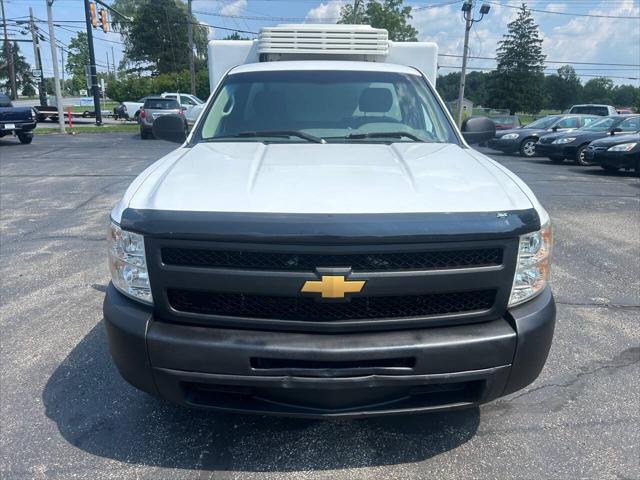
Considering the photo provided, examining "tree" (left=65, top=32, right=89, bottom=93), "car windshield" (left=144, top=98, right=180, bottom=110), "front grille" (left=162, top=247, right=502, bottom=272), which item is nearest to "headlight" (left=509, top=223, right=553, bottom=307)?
"front grille" (left=162, top=247, right=502, bottom=272)

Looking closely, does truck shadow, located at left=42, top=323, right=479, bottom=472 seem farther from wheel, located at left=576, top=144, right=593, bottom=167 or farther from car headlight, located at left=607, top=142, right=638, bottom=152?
wheel, located at left=576, top=144, right=593, bottom=167

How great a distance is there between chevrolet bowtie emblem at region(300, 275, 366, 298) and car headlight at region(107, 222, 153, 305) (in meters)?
0.75

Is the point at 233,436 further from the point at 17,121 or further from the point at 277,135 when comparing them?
the point at 17,121

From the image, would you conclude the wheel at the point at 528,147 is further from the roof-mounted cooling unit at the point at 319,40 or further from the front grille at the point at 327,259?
the front grille at the point at 327,259

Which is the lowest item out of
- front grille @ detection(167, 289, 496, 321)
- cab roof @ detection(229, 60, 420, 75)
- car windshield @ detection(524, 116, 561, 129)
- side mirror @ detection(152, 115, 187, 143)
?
car windshield @ detection(524, 116, 561, 129)

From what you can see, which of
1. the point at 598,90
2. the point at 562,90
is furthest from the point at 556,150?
the point at 598,90

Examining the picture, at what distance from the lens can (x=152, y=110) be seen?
21875 mm

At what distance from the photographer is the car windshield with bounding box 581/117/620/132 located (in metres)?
15.0

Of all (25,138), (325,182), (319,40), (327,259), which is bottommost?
(25,138)

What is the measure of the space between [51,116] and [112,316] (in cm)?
3513

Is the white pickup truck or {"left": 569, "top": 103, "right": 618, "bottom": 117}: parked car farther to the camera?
{"left": 569, "top": 103, "right": 618, "bottom": 117}: parked car

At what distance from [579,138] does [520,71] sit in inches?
2319

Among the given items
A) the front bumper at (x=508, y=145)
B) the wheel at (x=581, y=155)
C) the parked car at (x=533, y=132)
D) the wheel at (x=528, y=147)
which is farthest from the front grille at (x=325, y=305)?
the front bumper at (x=508, y=145)

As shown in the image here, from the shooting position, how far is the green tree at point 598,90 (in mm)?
85500
